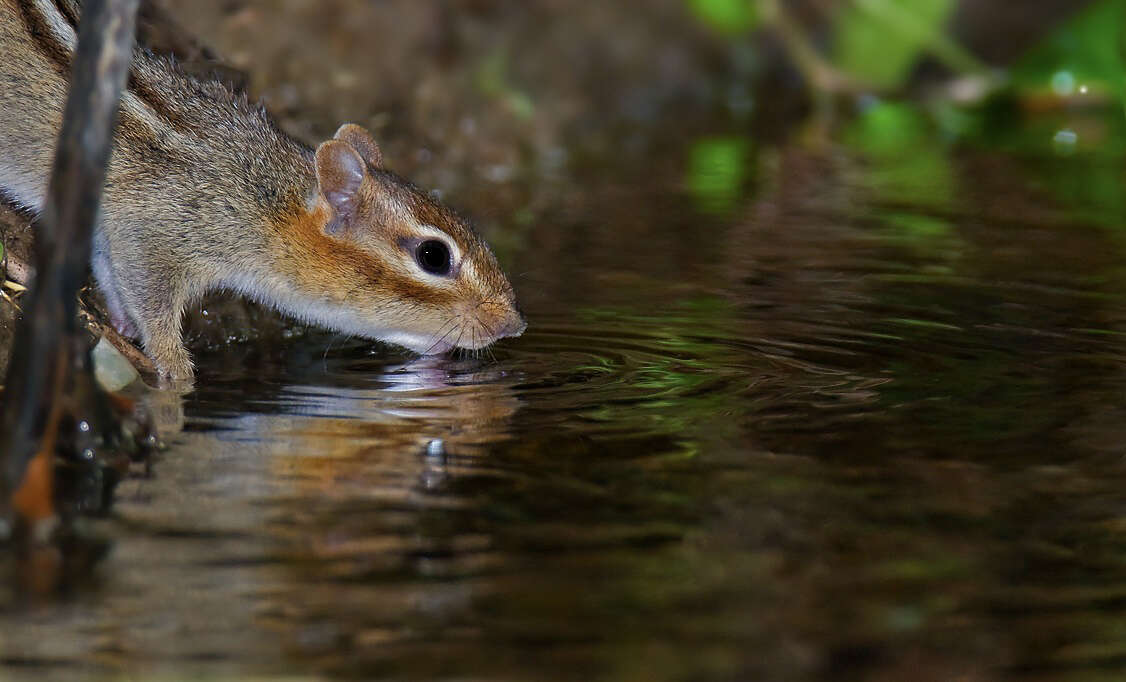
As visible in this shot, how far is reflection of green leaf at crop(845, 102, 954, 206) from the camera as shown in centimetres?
890

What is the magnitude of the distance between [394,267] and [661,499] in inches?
75.6

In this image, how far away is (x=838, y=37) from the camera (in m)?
11.8

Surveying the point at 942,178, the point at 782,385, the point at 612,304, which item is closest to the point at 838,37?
the point at 942,178

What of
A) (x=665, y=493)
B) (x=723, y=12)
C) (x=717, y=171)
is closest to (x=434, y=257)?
(x=665, y=493)

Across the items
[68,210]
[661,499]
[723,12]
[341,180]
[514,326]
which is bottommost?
[661,499]

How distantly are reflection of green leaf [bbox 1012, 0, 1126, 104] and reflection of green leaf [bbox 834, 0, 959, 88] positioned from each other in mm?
614

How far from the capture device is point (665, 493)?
3756 millimetres

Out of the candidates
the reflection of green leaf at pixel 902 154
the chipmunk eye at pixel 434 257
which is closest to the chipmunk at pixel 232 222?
the chipmunk eye at pixel 434 257

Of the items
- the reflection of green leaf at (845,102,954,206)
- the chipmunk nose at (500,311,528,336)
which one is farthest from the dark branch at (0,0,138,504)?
the reflection of green leaf at (845,102,954,206)

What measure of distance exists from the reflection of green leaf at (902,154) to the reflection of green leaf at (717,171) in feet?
2.47

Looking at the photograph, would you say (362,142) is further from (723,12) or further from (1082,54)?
(1082,54)

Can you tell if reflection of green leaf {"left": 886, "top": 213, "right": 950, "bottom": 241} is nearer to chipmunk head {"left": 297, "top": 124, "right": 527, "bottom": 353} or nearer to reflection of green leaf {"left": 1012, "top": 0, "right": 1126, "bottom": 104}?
reflection of green leaf {"left": 1012, "top": 0, "right": 1126, "bottom": 104}

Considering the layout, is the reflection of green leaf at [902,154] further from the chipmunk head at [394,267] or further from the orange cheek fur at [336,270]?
the orange cheek fur at [336,270]

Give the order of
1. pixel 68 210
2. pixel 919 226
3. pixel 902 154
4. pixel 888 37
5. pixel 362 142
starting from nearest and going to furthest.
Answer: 1. pixel 68 210
2. pixel 362 142
3. pixel 919 226
4. pixel 902 154
5. pixel 888 37
